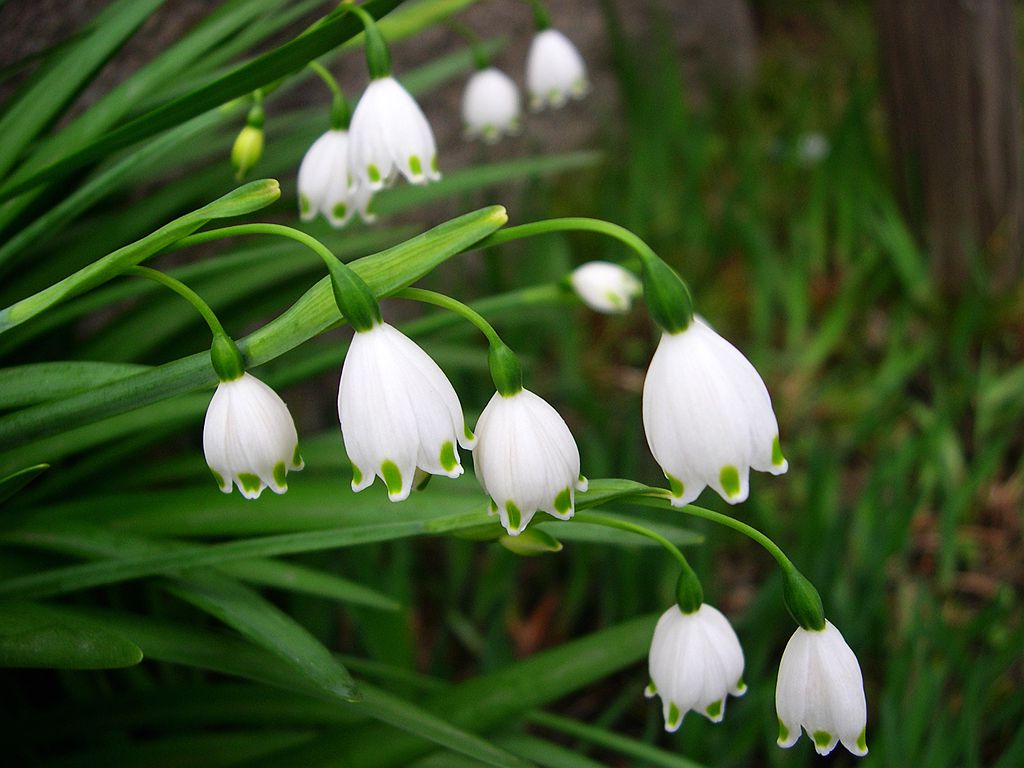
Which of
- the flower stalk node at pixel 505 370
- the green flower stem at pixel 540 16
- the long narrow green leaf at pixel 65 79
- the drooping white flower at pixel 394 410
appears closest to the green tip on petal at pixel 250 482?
the drooping white flower at pixel 394 410

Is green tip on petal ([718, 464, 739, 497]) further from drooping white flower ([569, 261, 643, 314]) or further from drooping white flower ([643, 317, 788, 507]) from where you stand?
drooping white flower ([569, 261, 643, 314])

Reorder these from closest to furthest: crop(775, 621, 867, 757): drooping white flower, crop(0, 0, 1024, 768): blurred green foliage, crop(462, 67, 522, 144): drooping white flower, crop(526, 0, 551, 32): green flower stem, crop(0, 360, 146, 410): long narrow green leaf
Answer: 1. crop(775, 621, 867, 757): drooping white flower
2. crop(0, 360, 146, 410): long narrow green leaf
3. crop(0, 0, 1024, 768): blurred green foliage
4. crop(526, 0, 551, 32): green flower stem
5. crop(462, 67, 522, 144): drooping white flower

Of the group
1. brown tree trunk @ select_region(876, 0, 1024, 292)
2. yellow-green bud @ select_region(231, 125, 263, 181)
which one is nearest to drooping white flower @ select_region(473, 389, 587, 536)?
yellow-green bud @ select_region(231, 125, 263, 181)

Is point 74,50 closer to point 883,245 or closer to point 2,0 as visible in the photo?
point 2,0

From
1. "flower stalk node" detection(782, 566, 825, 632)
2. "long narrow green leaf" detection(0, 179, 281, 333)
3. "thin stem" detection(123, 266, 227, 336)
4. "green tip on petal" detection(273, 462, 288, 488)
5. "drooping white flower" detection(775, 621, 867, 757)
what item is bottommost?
"drooping white flower" detection(775, 621, 867, 757)

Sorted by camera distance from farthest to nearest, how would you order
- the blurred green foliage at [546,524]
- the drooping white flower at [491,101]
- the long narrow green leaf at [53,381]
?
the drooping white flower at [491,101]
the blurred green foliage at [546,524]
the long narrow green leaf at [53,381]

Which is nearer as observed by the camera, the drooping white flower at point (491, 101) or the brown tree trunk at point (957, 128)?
the drooping white flower at point (491, 101)

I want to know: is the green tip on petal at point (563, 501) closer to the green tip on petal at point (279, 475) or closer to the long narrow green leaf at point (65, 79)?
the green tip on petal at point (279, 475)

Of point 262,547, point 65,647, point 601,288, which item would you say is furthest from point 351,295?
point 601,288
